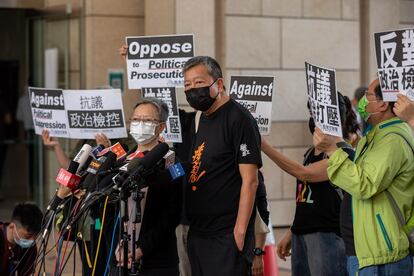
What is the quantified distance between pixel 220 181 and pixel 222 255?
459 millimetres

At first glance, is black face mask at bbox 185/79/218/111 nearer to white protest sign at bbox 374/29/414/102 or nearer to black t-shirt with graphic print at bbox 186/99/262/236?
black t-shirt with graphic print at bbox 186/99/262/236

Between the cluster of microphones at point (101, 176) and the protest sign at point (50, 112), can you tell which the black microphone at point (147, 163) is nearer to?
the cluster of microphones at point (101, 176)

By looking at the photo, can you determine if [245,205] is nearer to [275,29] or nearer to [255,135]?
[255,135]

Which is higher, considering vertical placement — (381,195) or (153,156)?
(153,156)

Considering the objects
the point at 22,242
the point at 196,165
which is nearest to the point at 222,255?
the point at 196,165

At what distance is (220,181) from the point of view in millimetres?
6117

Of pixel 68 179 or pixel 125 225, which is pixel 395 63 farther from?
pixel 68 179

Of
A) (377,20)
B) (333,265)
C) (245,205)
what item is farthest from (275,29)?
(245,205)

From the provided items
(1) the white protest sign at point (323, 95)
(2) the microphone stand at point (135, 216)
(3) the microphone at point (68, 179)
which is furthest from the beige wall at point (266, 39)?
(2) the microphone stand at point (135, 216)

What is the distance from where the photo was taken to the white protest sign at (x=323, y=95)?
21.2 feet

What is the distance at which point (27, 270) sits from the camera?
6.98m

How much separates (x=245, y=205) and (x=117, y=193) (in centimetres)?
82

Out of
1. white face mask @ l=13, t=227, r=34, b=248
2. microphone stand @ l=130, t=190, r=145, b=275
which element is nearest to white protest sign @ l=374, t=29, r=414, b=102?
microphone stand @ l=130, t=190, r=145, b=275

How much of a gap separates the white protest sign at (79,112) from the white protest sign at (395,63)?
275 cm
